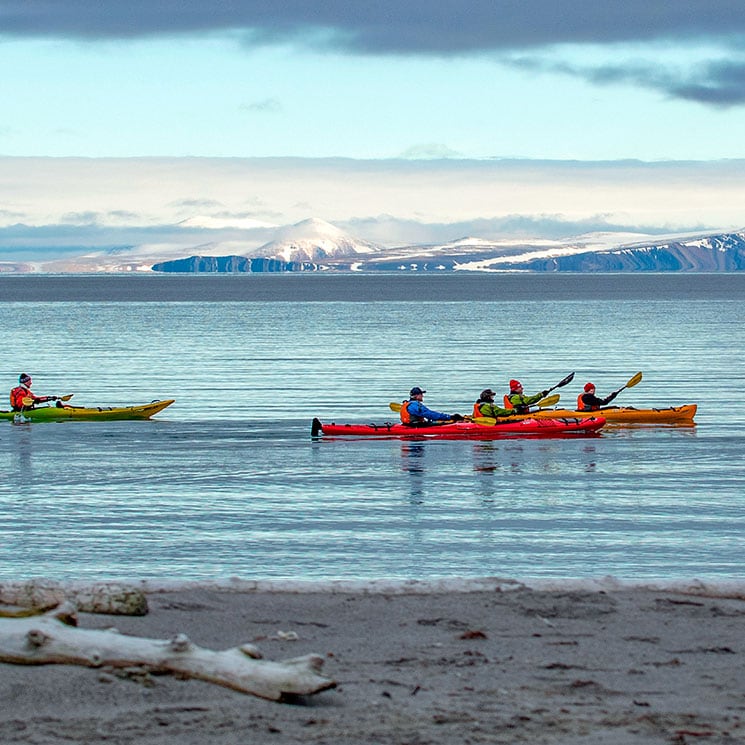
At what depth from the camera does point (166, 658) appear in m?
9.20

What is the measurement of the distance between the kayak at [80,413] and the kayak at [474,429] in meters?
6.52

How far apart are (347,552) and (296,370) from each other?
40.9 m

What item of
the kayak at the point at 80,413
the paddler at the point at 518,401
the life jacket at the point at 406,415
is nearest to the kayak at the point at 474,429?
the life jacket at the point at 406,415

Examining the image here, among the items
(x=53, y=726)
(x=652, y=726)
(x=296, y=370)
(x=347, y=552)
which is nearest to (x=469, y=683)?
(x=652, y=726)

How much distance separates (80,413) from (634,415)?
1591 centimetres

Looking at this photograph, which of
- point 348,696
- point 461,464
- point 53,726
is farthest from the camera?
point 461,464

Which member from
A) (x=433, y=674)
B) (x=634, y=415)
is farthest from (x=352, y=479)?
(x=433, y=674)

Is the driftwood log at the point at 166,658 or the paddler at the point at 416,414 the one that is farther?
the paddler at the point at 416,414

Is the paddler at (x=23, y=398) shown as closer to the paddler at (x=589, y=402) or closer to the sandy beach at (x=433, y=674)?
the paddler at (x=589, y=402)

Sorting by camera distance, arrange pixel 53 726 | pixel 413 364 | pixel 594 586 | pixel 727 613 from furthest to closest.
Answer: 1. pixel 413 364
2. pixel 594 586
3. pixel 727 613
4. pixel 53 726

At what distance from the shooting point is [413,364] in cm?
6300

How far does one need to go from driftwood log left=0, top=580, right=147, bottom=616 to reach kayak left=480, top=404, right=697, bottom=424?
86.0ft

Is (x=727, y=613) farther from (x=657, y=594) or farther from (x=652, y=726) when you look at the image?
(x=652, y=726)

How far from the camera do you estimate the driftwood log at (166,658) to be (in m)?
8.90
